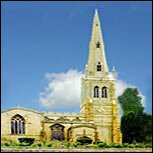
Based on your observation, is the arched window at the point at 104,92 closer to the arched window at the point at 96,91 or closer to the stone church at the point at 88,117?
the stone church at the point at 88,117

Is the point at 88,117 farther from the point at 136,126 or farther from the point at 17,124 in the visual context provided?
the point at 17,124

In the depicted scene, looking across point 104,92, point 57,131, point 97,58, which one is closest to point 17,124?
point 57,131

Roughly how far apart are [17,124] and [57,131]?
5763 mm

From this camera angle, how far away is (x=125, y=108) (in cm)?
8356

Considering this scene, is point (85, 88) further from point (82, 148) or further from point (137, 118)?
point (82, 148)

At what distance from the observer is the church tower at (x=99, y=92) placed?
257 ft

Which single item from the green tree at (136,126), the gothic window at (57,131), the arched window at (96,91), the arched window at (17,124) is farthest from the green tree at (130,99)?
the arched window at (17,124)

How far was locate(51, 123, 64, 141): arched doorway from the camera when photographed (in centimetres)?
6875

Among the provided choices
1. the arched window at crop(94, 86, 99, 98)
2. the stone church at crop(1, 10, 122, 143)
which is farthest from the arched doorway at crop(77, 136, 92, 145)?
the arched window at crop(94, 86, 99, 98)

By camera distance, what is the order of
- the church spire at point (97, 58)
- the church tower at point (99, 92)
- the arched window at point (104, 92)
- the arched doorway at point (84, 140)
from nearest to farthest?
the arched doorway at point (84, 140), the church tower at point (99, 92), the arched window at point (104, 92), the church spire at point (97, 58)

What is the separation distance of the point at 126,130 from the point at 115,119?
6.15 meters

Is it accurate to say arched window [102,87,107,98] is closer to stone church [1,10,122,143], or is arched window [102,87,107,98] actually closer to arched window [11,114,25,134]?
stone church [1,10,122,143]

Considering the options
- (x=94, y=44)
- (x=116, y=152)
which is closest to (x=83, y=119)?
(x=94, y=44)

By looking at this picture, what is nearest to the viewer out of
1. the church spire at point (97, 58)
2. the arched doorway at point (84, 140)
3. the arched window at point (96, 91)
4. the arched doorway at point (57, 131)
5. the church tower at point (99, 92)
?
the arched doorway at point (84, 140)
